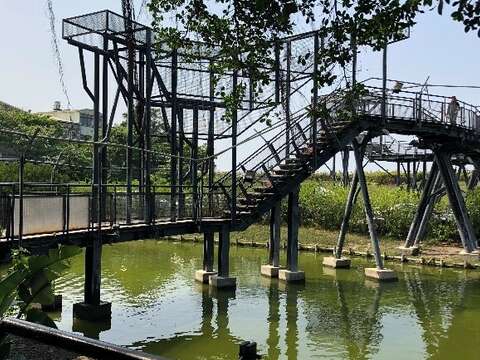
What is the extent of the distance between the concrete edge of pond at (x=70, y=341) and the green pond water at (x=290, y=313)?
24.3 ft

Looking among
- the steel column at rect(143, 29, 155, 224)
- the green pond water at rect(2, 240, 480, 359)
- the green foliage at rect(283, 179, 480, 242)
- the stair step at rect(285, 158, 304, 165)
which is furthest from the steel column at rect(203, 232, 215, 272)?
the green foliage at rect(283, 179, 480, 242)

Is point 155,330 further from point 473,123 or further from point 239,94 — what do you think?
point 473,123

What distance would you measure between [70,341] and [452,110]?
68.1 ft

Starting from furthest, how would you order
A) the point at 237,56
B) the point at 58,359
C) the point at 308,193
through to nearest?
the point at 308,193 → the point at 237,56 → the point at 58,359

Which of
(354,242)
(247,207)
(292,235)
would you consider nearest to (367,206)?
(292,235)

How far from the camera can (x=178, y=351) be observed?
36.7ft

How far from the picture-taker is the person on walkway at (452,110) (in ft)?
72.0

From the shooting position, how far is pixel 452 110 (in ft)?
72.2

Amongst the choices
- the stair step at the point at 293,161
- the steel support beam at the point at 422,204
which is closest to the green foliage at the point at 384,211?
the steel support beam at the point at 422,204

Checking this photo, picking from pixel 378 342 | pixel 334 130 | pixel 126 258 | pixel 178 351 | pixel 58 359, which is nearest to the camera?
pixel 58 359

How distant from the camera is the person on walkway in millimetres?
21938

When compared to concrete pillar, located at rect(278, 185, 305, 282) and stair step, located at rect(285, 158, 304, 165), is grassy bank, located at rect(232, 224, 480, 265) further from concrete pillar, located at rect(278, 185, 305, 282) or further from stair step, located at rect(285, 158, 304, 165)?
stair step, located at rect(285, 158, 304, 165)

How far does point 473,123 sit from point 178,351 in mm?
16628

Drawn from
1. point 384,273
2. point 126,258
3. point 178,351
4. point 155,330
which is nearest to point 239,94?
point 178,351
